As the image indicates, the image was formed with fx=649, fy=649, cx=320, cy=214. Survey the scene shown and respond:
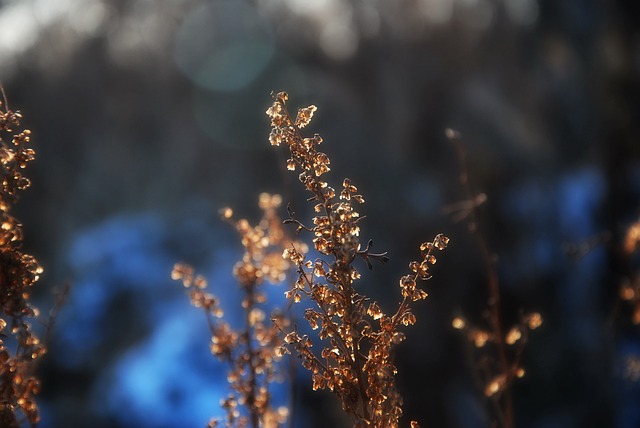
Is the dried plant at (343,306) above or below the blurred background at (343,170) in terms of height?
below

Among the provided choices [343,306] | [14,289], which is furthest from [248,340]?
[14,289]

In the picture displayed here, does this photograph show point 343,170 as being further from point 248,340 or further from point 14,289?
point 14,289

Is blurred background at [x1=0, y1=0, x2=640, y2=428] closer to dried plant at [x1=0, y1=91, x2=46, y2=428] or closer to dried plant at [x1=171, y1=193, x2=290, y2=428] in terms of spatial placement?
dried plant at [x1=171, y1=193, x2=290, y2=428]

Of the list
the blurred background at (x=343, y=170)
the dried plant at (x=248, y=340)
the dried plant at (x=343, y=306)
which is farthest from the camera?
the blurred background at (x=343, y=170)

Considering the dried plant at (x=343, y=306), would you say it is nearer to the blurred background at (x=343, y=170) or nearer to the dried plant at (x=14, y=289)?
the dried plant at (x=14, y=289)

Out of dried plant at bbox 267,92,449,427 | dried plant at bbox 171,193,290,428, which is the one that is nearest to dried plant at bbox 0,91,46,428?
dried plant at bbox 171,193,290,428

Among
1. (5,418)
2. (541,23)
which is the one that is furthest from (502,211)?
(5,418)

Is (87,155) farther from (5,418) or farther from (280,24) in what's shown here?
(5,418)

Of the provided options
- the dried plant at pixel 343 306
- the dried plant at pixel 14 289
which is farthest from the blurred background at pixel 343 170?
the dried plant at pixel 14 289
